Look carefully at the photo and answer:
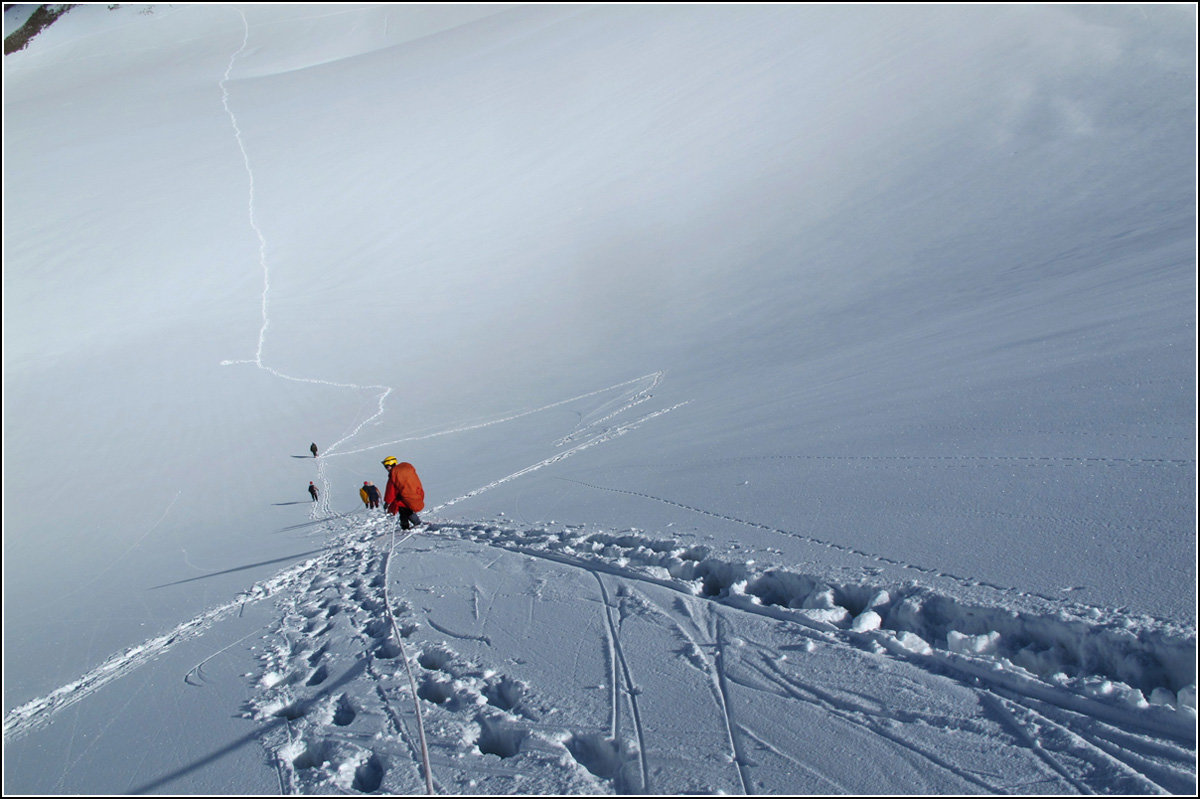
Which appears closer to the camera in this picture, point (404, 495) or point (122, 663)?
point (122, 663)

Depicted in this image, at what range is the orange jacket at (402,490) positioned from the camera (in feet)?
23.0

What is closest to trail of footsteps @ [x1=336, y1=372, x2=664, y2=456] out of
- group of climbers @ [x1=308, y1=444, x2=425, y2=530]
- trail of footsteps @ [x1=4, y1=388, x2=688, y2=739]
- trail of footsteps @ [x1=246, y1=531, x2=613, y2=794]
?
group of climbers @ [x1=308, y1=444, x2=425, y2=530]

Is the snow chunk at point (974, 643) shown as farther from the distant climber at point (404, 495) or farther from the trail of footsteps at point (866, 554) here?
the distant climber at point (404, 495)

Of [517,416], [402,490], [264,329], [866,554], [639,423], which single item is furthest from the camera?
[264,329]

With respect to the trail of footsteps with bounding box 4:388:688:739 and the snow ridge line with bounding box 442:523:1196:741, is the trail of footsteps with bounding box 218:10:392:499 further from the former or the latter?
the snow ridge line with bounding box 442:523:1196:741

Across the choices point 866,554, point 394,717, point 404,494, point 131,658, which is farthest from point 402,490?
point 866,554

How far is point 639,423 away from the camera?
31.3 feet

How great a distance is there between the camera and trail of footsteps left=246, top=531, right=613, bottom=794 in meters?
2.95

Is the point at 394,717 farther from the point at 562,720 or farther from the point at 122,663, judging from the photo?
the point at 122,663

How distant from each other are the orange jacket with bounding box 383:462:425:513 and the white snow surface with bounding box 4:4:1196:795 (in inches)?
16.4

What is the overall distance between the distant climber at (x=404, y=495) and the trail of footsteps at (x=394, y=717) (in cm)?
228

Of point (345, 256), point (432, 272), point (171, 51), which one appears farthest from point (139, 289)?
point (171, 51)

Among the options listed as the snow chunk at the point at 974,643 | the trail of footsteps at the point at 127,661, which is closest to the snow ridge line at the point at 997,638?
the snow chunk at the point at 974,643

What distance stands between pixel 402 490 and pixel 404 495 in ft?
0.17
